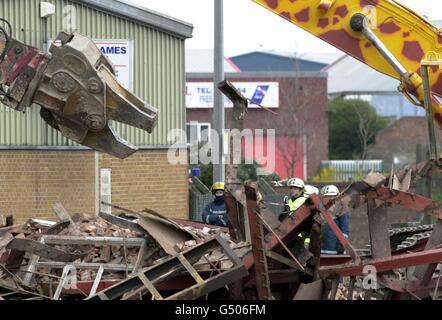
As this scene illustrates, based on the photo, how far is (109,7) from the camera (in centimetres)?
2031

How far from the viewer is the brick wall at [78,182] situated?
19562mm

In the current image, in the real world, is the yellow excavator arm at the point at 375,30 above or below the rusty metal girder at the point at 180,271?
above

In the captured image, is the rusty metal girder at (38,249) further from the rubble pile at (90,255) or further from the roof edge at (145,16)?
the roof edge at (145,16)

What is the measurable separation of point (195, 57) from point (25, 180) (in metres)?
50.6

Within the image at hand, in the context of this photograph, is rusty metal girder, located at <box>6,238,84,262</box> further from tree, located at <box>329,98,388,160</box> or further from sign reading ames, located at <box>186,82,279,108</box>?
tree, located at <box>329,98,388,160</box>

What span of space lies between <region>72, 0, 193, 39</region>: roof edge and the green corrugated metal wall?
0.13 meters

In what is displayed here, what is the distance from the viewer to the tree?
56375mm

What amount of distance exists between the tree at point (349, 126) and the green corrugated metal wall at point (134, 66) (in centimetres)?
3454

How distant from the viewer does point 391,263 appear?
314 inches

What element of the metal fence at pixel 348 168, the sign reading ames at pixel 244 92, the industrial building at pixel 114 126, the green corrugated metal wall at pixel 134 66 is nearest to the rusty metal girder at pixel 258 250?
the green corrugated metal wall at pixel 134 66
